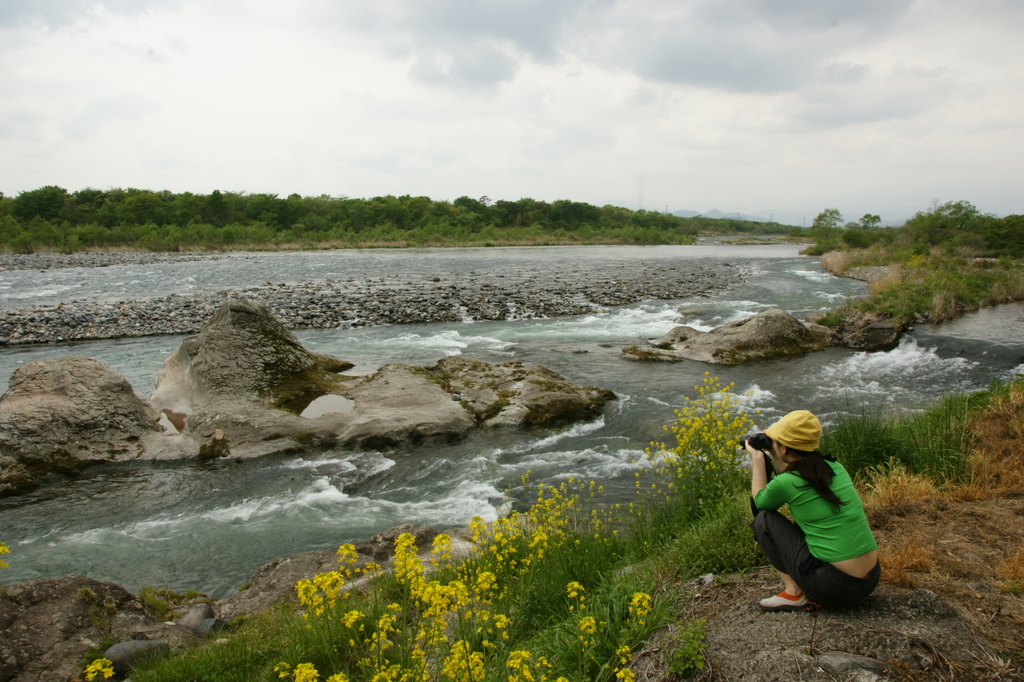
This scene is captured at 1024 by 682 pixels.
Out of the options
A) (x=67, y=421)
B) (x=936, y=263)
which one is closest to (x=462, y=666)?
(x=67, y=421)

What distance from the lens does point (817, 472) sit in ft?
13.2

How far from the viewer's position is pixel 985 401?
28.4 feet

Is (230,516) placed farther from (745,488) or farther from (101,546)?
(745,488)

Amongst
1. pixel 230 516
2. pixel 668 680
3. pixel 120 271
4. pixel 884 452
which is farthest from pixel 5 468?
pixel 120 271

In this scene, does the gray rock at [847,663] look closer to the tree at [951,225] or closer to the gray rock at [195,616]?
the gray rock at [195,616]

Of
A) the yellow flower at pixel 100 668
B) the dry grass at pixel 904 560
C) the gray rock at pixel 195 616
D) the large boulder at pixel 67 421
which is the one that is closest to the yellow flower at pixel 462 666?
the yellow flower at pixel 100 668

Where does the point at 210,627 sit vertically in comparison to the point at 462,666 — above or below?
below

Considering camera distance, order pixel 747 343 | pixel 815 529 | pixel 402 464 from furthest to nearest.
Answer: pixel 747 343, pixel 402 464, pixel 815 529

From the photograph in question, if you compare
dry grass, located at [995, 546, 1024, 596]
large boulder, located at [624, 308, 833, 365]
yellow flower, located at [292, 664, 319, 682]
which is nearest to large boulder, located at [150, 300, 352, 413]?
yellow flower, located at [292, 664, 319, 682]

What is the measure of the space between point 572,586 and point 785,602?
1584mm

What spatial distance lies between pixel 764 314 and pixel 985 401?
944cm

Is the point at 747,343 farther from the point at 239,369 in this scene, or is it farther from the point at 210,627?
the point at 210,627

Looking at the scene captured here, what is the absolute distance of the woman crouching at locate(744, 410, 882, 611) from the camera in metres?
3.94

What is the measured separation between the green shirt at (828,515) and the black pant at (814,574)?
76 millimetres
